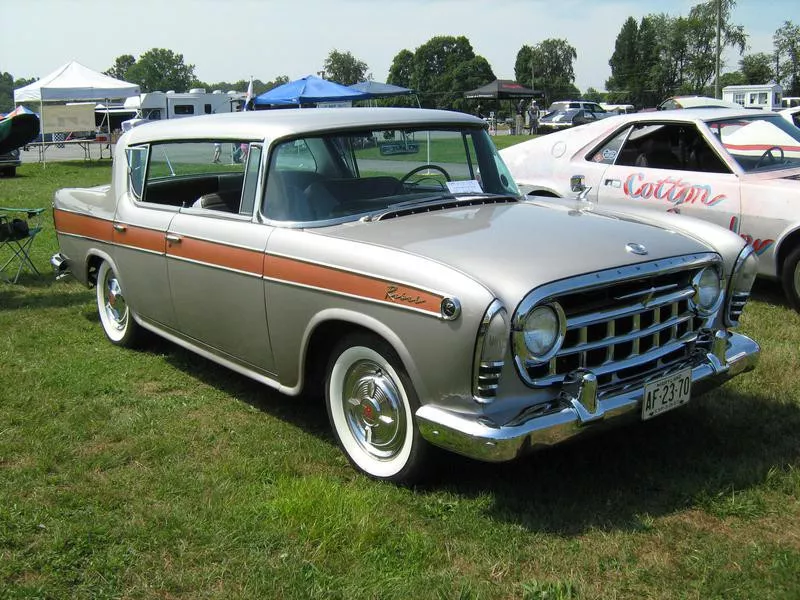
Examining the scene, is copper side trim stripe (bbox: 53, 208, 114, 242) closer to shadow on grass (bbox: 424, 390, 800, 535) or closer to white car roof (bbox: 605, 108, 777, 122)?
shadow on grass (bbox: 424, 390, 800, 535)

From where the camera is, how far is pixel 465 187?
14.9 ft

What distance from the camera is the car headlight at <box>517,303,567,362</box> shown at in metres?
3.07

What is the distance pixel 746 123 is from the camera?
6980 mm

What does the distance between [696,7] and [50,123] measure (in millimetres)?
73412

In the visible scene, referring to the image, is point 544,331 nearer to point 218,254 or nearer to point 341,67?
point 218,254

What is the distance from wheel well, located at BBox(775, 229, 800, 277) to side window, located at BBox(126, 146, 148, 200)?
4734mm

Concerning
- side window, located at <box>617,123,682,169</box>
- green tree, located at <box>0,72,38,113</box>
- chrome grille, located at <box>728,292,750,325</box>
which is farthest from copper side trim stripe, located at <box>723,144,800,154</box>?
green tree, located at <box>0,72,38,113</box>

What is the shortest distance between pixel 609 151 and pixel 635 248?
13.9ft

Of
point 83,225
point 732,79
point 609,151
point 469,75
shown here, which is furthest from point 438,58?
point 83,225

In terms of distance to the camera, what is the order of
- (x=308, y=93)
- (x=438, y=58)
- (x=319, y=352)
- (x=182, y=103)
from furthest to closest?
(x=438, y=58), (x=182, y=103), (x=308, y=93), (x=319, y=352)

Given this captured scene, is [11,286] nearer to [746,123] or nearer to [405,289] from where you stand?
[405,289]

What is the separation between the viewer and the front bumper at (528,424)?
2.97m

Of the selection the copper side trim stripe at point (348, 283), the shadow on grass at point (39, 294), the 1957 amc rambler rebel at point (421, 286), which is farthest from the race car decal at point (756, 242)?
the shadow on grass at point (39, 294)

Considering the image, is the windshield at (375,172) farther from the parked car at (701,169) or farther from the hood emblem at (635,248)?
the parked car at (701,169)
